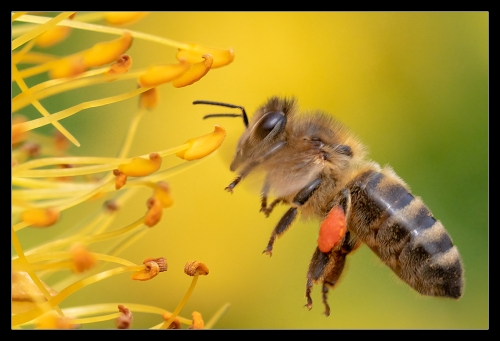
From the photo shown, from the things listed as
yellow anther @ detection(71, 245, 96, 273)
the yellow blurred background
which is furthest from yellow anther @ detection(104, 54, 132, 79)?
the yellow blurred background

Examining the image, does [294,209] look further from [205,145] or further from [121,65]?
[121,65]

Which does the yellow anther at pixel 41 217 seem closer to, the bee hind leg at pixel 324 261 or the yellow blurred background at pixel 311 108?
the bee hind leg at pixel 324 261

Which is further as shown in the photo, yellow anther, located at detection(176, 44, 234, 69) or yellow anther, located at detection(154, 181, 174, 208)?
yellow anther, located at detection(154, 181, 174, 208)

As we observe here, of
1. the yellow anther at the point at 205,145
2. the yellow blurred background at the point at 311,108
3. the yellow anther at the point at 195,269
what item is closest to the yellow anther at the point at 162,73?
the yellow anther at the point at 205,145

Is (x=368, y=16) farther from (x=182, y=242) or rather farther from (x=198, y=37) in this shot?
(x=182, y=242)

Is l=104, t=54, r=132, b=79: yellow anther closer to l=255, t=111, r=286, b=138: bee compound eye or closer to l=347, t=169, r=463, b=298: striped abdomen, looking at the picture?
l=255, t=111, r=286, b=138: bee compound eye

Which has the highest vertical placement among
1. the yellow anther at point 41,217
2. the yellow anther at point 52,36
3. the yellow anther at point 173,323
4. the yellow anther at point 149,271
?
the yellow anther at point 52,36

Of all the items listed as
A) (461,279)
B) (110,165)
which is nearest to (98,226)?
(110,165)

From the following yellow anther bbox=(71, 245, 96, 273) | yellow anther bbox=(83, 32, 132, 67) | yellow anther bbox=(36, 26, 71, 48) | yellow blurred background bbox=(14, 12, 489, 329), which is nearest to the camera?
yellow anther bbox=(71, 245, 96, 273)
